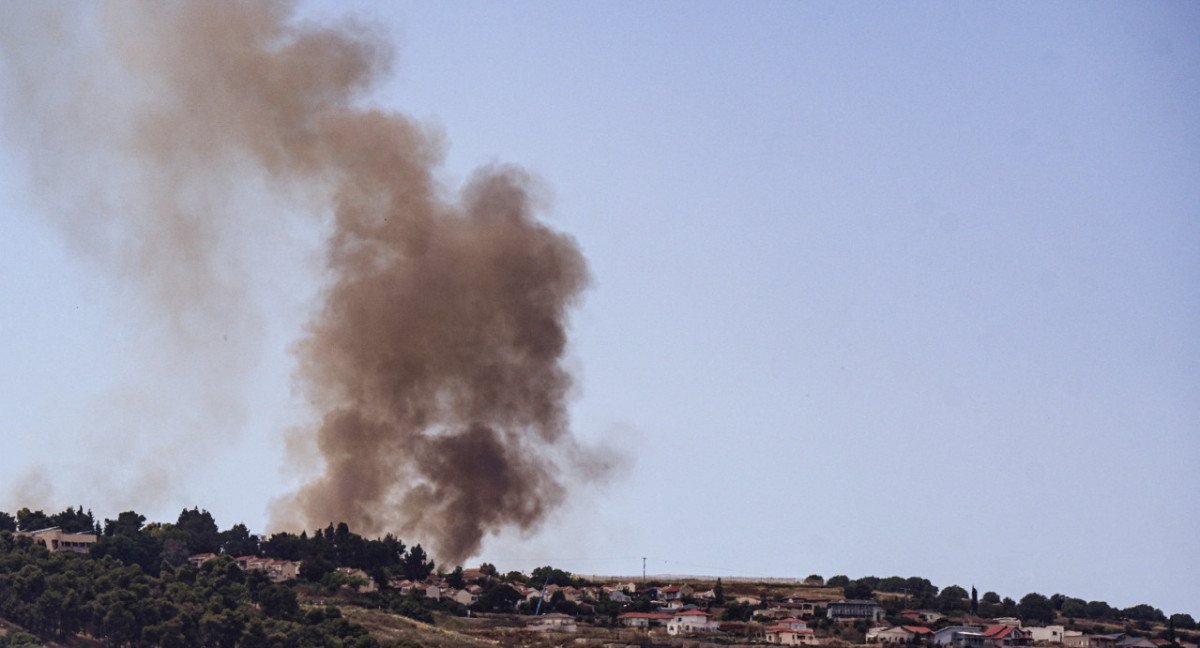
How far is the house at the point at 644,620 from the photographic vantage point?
113m

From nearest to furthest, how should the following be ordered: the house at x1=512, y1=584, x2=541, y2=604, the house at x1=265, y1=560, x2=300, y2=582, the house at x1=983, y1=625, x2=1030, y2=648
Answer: the house at x1=983, y1=625, x2=1030, y2=648
the house at x1=265, y1=560, x2=300, y2=582
the house at x1=512, y1=584, x2=541, y2=604

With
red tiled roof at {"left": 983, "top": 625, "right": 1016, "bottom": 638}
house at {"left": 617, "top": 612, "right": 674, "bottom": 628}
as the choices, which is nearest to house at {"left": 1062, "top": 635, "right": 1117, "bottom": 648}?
red tiled roof at {"left": 983, "top": 625, "right": 1016, "bottom": 638}

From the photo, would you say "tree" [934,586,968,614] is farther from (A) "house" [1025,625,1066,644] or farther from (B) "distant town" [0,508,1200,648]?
(A) "house" [1025,625,1066,644]

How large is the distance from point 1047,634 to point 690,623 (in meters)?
24.7

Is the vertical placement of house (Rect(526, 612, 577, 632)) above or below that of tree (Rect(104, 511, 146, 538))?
below

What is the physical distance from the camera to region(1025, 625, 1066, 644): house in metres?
114

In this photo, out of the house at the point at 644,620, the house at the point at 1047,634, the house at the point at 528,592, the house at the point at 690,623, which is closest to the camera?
the house at the point at 690,623

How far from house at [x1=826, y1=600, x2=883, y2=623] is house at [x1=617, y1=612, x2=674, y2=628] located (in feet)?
40.9

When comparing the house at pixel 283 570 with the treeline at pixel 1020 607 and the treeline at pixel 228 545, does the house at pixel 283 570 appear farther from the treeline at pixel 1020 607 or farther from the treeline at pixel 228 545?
the treeline at pixel 1020 607

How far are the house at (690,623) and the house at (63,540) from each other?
3795 centimetres

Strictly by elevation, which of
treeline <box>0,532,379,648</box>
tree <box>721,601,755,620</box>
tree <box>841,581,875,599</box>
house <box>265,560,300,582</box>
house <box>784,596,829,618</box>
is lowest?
treeline <box>0,532,379,648</box>

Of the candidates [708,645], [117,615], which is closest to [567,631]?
[708,645]

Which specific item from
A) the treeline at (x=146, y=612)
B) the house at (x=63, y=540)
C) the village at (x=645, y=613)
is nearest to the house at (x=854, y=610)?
the village at (x=645, y=613)

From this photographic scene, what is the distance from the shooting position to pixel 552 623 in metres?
108
